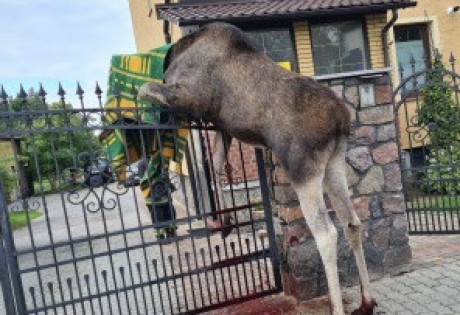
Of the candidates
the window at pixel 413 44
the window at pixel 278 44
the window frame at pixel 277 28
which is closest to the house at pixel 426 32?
the window at pixel 413 44

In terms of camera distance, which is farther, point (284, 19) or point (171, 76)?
point (284, 19)

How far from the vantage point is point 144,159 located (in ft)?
Result: 13.0

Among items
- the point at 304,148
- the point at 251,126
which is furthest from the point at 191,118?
the point at 304,148

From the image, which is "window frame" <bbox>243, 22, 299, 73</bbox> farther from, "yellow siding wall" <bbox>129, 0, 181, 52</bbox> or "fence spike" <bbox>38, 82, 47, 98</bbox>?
"fence spike" <bbox>38, 82, 47, 98</bbox>

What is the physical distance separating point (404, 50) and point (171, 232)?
10.3 m

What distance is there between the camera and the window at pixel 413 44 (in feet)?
40.4

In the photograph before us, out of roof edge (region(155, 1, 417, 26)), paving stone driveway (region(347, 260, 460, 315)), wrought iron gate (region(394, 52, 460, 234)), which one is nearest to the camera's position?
paving stone driveway (region(347, 260, 460, 315))

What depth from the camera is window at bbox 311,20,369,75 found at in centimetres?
1102

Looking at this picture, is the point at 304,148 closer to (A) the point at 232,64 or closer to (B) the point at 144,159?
(A) the point at 232,64

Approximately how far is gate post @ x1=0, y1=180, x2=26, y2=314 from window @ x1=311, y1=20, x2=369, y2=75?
8847 millimetres

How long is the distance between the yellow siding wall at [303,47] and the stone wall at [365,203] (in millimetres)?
6359

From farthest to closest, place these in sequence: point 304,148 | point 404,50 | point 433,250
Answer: point 404,50 → point 433,250 → point 304,148

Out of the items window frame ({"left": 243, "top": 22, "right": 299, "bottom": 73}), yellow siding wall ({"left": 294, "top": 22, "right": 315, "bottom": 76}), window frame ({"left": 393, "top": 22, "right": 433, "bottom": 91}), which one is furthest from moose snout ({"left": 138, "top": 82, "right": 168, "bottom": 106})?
window frame ({"left": 393, "top": 22, "right": 433, "bottom": 91})

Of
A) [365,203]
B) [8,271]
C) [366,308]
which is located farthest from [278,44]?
[8,271]
